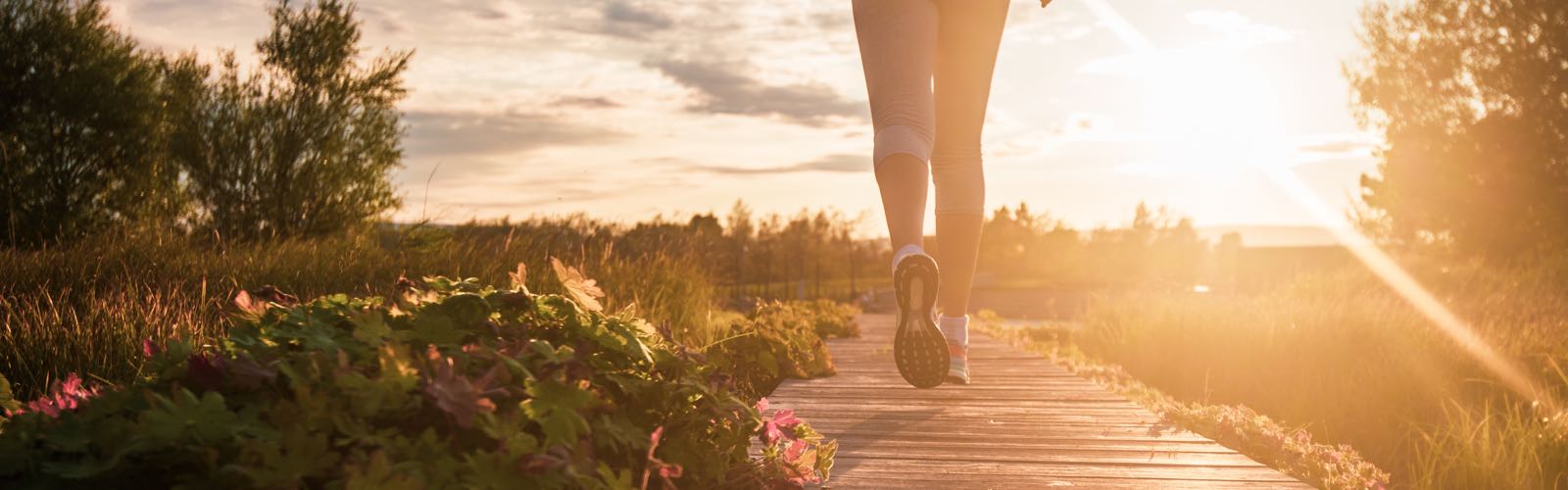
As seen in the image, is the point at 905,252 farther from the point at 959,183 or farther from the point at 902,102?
the point at 959,183

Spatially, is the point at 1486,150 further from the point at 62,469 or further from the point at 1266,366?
the point at 62,469

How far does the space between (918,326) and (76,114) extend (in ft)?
53.8

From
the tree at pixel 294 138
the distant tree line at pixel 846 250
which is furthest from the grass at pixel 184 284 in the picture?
the tree at pixel 294 138

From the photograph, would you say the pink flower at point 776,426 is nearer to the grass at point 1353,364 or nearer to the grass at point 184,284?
the grass at point 184,284

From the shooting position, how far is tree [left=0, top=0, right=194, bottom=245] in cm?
1389

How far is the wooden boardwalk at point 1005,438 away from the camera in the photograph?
195cm

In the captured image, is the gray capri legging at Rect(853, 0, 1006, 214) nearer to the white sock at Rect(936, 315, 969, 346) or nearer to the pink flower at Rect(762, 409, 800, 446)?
the white sock at Rect(936, 315, 969, 346)

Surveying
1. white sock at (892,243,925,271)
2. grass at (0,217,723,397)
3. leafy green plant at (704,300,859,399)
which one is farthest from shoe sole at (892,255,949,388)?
grass at (0,217,723,397)

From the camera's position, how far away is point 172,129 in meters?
14.3

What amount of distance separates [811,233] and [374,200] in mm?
10522

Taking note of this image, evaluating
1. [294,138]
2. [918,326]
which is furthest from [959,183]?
[294,138]

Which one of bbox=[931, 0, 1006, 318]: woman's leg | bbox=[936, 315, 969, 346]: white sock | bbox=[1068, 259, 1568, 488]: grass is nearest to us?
bbox=[931, 0, 1006, 318]: woman's leg

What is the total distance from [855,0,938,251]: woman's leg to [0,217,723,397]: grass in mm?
2100

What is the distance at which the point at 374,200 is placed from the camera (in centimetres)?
1552
